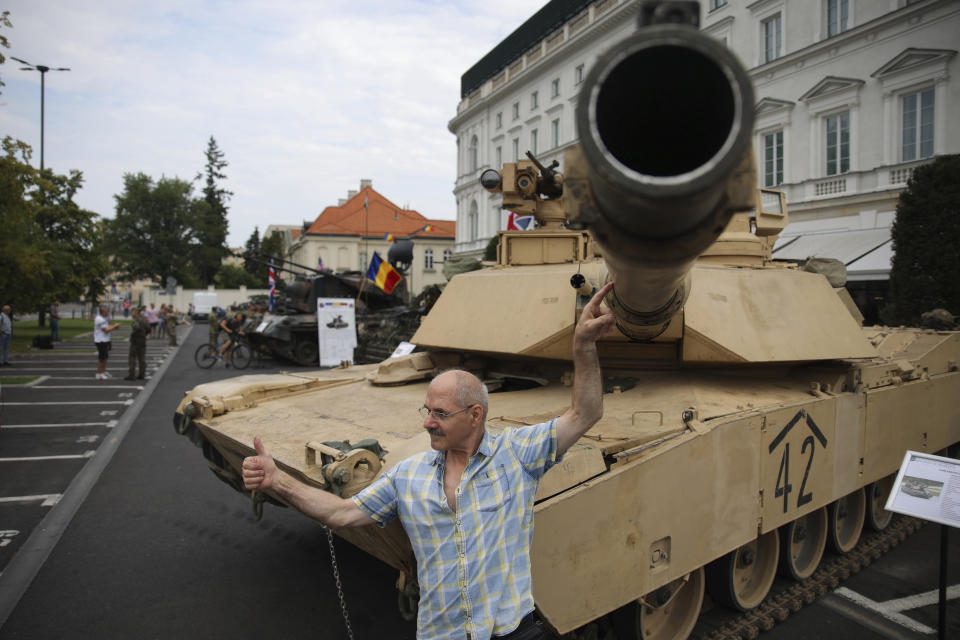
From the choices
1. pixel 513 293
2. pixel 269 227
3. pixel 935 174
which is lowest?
pixel 513 293

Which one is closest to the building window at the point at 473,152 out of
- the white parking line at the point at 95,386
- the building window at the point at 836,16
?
the building window at the point at 836,16

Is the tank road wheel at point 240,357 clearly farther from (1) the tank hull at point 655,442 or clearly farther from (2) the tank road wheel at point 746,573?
(2) the tank road wheel at point 746,573

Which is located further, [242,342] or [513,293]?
[242,342]

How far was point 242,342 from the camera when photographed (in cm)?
1919

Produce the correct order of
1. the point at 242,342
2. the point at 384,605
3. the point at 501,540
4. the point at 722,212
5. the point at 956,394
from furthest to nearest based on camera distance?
the point at 242,342, the point at 956,394, the point at 384,605, the point at 501,540, the point at 722,212

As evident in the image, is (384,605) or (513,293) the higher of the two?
(513,293)

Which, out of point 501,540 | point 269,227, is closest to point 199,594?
point 501,540

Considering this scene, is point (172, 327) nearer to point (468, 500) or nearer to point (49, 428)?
point (49, 428)

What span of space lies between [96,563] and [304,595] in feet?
5.78

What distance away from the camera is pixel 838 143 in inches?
688

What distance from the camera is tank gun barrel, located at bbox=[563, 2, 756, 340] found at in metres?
1.38

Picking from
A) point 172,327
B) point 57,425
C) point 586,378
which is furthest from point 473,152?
point 586,378

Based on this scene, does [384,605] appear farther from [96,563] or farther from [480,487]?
[480,487]

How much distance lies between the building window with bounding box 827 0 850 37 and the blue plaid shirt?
61.2ft
